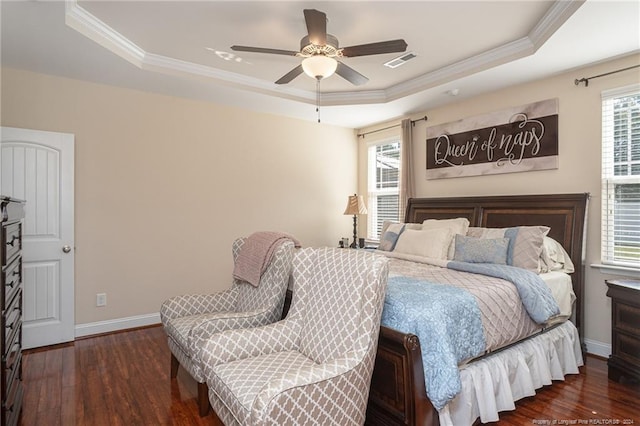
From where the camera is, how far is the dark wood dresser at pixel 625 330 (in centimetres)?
261

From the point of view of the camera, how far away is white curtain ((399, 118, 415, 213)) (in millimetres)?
4906

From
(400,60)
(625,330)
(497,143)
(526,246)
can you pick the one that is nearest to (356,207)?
(497,143)

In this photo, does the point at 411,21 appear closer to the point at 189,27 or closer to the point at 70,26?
the point at 189,27

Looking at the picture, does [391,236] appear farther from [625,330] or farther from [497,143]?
[625,330]

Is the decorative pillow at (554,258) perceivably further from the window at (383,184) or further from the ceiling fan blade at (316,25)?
the ceiling fan blade at (316,25)

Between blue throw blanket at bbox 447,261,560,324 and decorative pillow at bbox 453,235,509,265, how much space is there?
1.16 feet

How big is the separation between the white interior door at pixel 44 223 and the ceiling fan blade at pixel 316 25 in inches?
108

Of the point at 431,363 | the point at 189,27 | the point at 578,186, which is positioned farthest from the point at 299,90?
the point at 431,363

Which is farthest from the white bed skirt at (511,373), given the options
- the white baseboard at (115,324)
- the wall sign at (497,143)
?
the white baseboard at (115,324)

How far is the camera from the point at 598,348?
125 inches

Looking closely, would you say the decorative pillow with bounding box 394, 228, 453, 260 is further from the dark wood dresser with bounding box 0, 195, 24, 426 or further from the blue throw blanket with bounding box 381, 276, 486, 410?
the dark wood dresser with bounding box 0, 195, 24, 426

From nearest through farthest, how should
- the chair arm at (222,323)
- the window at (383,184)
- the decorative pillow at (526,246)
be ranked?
the chair arm at (222,323) → the decorative pillow at (526,246) → the window at (383,184)

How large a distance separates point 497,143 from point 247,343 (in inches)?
135

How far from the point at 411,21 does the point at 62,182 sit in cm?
360
